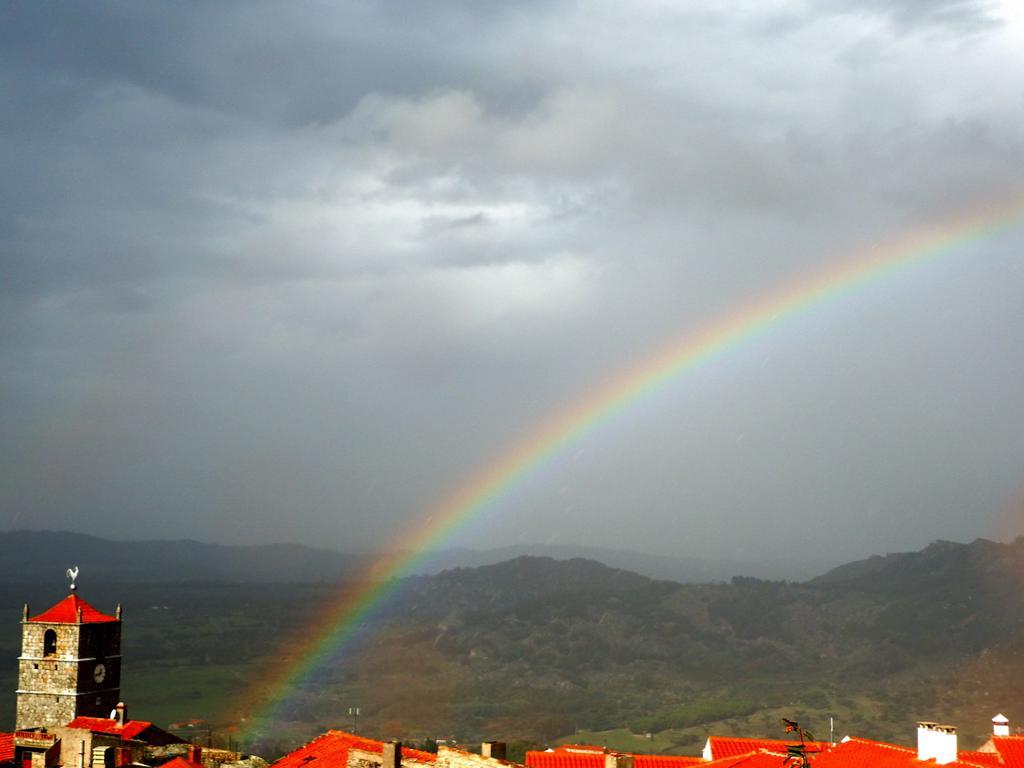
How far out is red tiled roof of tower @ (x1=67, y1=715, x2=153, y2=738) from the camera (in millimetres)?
49359

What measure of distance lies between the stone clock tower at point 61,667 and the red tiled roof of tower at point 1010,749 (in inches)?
1545

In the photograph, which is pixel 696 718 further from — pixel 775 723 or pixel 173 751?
pixel 173 751

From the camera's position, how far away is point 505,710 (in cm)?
19788

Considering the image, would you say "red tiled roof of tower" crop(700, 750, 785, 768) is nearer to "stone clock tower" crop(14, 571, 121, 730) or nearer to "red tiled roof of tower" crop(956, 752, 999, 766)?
"red tiled roof of tower" crop(956, 752, 999, 766)

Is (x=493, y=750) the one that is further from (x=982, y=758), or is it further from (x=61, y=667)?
(x=61, y=667)

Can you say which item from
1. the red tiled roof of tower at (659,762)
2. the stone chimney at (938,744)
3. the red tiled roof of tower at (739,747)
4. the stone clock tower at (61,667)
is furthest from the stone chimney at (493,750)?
the stone clock tower at (61,667)

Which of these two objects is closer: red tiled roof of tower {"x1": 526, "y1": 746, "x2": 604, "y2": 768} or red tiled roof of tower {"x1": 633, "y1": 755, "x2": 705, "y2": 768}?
red tiled roof of tower {"x1": 526, "y1": 746, "x2": 604, "y2": 768}

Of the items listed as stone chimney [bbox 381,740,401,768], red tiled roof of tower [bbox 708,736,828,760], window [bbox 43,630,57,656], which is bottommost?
red tiled roof of tower [bbox 708,736,828,760]

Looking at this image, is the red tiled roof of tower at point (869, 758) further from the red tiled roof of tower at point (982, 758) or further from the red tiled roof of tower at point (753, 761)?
the red tiled roof of tower at point (753, 761)

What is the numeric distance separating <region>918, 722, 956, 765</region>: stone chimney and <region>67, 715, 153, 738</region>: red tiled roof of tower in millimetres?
29293

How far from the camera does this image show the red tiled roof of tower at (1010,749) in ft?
132

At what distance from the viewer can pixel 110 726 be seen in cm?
5191

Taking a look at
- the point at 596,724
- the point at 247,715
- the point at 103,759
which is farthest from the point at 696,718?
the point at 103,759

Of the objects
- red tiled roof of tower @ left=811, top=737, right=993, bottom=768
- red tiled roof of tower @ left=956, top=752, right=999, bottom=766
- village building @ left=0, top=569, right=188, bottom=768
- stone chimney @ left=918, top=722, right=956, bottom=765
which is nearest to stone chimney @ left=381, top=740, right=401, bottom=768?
red tiled roof of tower @ left=811, top=737, right=993, bottom=768
